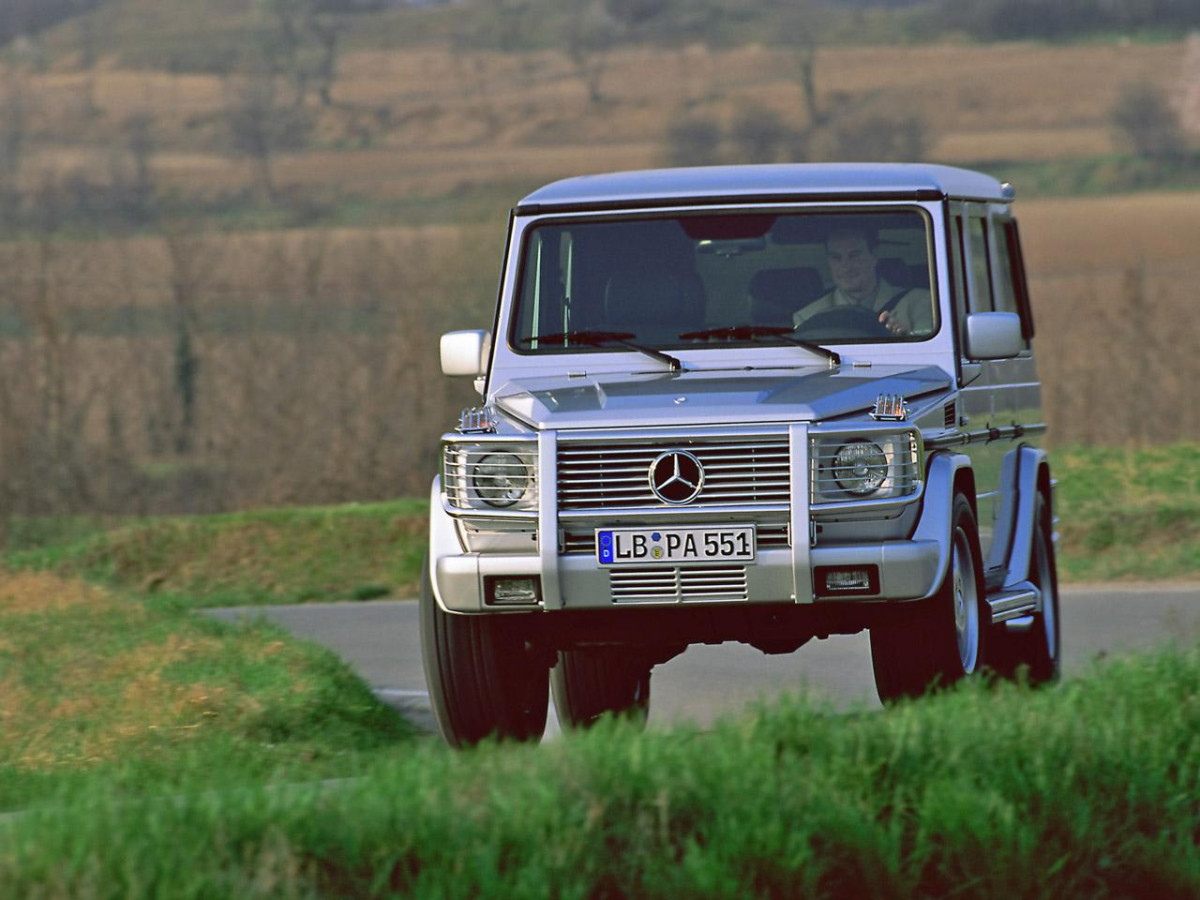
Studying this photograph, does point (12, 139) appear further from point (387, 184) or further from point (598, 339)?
point (598, 339)

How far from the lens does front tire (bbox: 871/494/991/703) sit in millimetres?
7363

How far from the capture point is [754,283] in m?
8.54

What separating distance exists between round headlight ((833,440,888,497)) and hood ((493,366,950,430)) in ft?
0.50

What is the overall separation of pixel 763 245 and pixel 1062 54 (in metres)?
86.4

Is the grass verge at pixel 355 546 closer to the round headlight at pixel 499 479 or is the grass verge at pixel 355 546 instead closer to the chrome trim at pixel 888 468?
the chrome trim at pixel 888 468

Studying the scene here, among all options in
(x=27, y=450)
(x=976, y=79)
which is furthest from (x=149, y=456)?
(x=976, y=79)

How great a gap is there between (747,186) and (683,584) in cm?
216

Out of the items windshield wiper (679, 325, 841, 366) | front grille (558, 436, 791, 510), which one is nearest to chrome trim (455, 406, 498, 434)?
front grille (558, 436, 791, 510)

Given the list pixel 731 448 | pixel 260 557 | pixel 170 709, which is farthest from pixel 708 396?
pixel 260 557

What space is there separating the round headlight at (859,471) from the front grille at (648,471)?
0.19 m

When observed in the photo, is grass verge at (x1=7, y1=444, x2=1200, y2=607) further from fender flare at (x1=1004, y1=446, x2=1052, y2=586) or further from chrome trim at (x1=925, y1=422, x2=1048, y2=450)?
fender flare at (x1=1004, y1=446, x2=1052, y2=586)

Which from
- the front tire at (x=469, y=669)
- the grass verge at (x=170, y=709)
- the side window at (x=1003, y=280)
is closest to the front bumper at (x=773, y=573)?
the front tire at (x=469, y=669)

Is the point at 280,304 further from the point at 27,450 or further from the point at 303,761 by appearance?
the point at 303,761

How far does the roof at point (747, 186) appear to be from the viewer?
8625 millimetres
